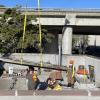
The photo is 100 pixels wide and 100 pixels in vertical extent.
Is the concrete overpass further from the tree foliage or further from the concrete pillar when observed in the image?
the tree foliage

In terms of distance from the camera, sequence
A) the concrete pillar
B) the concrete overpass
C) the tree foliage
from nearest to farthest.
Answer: the tree foliage → the concrete overpass → the concrete pillar

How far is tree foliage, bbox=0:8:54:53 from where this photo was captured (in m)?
47.4

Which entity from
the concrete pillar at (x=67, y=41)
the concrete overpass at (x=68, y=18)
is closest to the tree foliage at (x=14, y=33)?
the concrete overpass at (x=68, y=18)

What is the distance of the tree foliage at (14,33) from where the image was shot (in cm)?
4741

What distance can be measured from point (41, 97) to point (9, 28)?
4280 cm

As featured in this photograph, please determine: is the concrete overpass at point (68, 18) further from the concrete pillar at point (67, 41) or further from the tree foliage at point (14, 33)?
the tree foliage at point (14, 33)

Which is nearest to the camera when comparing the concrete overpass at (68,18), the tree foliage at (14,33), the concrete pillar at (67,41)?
the tree foliage at (14,33)

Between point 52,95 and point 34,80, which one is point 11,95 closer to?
point 52,95

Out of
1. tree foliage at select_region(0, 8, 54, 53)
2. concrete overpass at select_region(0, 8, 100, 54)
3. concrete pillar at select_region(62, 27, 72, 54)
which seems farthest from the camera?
concrete pillar at select_region(62, 27, 72, 54)

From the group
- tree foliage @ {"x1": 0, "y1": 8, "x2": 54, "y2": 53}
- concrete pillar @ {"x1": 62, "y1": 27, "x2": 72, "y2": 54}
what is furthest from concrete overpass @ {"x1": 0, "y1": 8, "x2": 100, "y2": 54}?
tree foliage @ {"x1": 0, "y1": 8, "x2": 54, "y2": 53}

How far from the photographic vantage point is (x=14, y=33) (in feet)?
156

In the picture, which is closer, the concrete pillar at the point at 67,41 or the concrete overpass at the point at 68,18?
the concrete overpass at the point at 68,18

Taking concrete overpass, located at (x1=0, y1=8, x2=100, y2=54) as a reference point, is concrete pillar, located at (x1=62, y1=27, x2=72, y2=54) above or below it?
below

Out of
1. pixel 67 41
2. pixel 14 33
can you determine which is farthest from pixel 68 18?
pixel 14 33
